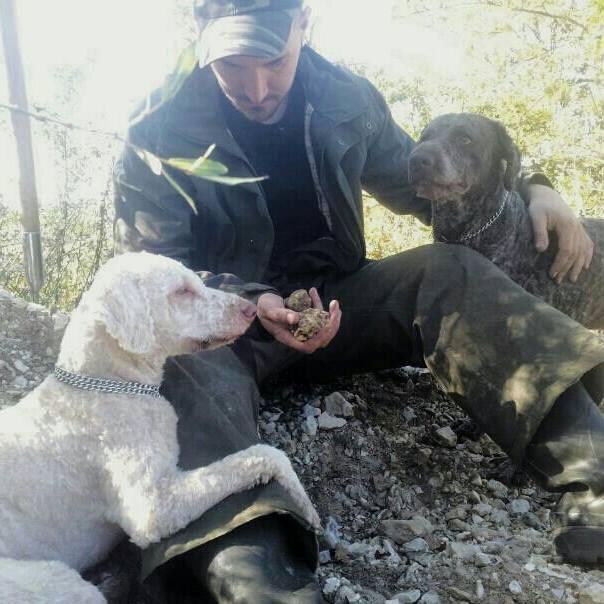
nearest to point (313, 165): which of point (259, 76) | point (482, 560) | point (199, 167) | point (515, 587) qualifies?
point (259, 76)

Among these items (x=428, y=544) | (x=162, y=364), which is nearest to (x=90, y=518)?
(x=162, y=364)

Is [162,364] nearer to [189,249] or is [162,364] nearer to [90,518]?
[90,518]

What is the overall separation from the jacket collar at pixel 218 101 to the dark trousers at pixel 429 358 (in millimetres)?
758

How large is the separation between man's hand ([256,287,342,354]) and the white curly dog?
1.22 feet

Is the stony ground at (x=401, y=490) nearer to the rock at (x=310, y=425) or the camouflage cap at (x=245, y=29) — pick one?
the rock at (x=310, y=425)

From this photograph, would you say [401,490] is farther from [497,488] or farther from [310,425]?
[310,425]

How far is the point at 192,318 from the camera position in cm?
215

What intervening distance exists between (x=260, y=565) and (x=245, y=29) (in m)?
1.95

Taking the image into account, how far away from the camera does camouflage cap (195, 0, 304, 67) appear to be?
2.65 m

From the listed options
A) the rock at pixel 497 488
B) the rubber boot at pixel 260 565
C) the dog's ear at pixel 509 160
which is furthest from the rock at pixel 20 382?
the dog's ear at pixel 509 160

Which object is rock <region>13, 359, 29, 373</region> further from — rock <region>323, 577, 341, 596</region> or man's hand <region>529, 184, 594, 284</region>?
man's hand <region>529, 184, 594, 284</region>

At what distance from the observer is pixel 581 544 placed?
204 centimetres

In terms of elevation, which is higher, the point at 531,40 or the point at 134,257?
the point at 531,40

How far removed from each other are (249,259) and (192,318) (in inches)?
37.9
